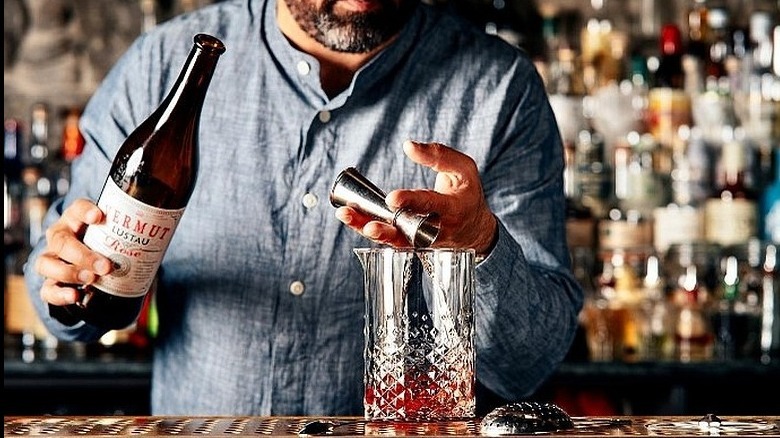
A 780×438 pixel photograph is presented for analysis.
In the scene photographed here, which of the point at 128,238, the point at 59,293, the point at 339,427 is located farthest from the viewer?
the point at 59,293

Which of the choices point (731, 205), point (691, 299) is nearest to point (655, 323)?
point (691, 299)

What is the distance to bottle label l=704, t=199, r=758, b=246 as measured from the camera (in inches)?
109

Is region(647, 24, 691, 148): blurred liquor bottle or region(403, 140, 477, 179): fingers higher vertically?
region(647, 24, 691, 148): blurred liquor bottle

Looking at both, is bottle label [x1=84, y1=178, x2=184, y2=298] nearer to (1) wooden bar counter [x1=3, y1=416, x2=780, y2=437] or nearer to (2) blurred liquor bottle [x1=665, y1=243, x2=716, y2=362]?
(1) wooden bar counter [x1=3, y1=416, x2=780, y2=437]

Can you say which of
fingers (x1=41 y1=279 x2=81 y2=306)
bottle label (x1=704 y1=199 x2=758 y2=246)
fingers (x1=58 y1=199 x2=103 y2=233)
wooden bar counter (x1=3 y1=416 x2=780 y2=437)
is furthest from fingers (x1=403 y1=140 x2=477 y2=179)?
bottle label (x1=704 y1=199 x2=758 y2=246)

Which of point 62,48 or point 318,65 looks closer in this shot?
point 318,65

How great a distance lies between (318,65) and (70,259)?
456 millimetres

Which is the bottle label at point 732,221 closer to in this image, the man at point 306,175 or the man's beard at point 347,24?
the man at point 306,175

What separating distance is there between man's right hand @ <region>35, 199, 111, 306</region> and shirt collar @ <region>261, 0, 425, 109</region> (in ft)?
1.29

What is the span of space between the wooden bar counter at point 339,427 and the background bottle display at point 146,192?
0.18 meters

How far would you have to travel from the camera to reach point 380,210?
1.08 meters

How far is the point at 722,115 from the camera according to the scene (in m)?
2.90

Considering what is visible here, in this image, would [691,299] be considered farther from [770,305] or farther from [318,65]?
[318,65]

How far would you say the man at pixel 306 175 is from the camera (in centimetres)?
155
